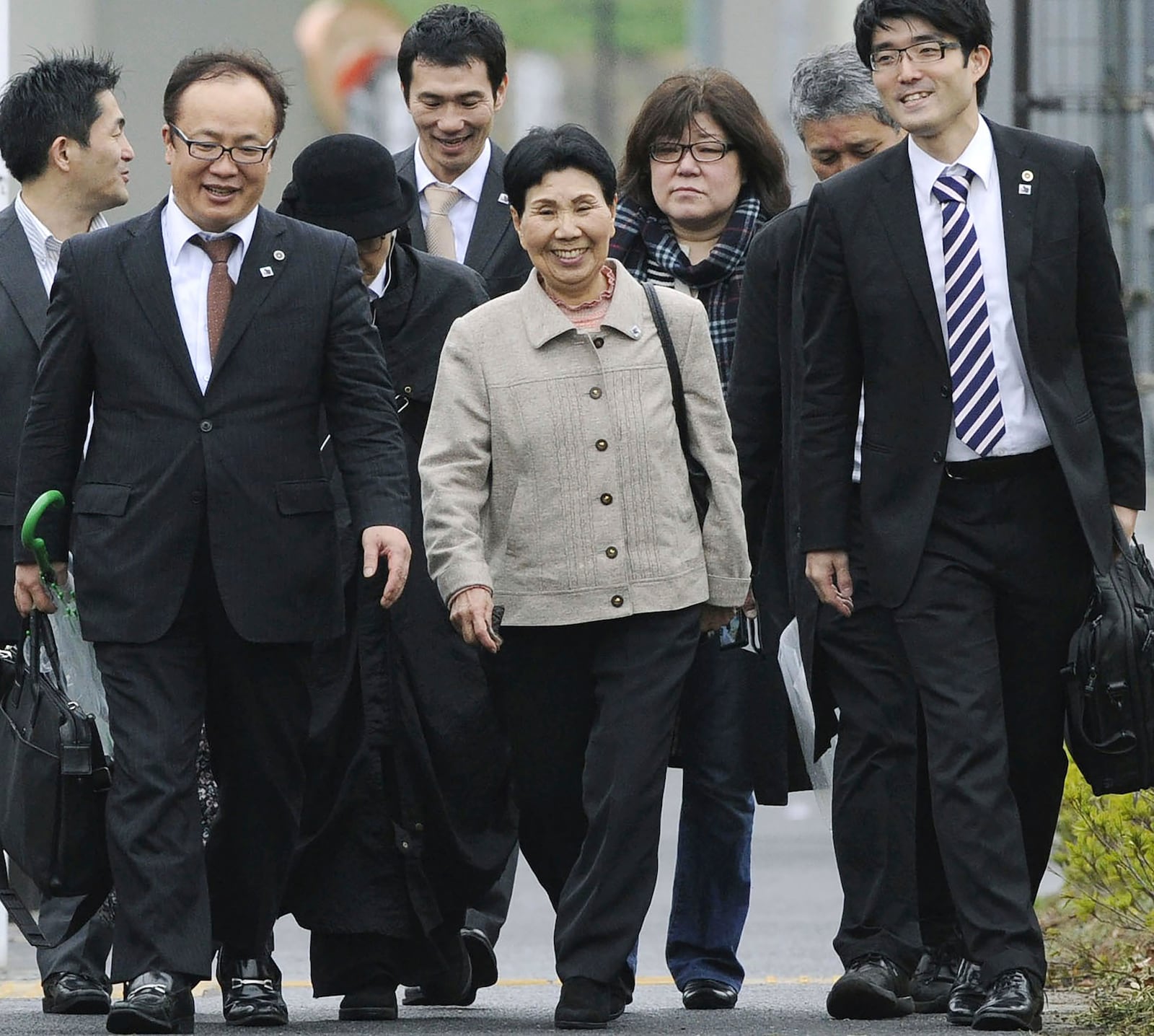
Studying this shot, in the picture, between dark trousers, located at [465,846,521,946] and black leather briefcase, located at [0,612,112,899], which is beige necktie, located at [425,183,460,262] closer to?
dark trousers, located at [465,846,521,946]

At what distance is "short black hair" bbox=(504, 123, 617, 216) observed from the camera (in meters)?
6.50

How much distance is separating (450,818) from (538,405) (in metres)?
1.05

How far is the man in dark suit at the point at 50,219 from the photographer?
23.4 feet

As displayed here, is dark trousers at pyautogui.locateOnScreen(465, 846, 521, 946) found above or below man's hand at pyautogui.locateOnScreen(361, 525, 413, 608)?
below

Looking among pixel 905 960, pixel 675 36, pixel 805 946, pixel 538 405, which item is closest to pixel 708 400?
pixel 538 405

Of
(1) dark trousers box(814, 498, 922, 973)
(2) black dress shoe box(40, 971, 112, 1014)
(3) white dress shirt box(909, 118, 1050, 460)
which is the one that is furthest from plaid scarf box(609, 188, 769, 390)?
(2) black dress shoe box(40, 971, 112, 1014)

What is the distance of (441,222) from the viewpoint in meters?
7.81

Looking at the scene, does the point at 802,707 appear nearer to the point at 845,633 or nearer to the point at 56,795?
the point at 845,633

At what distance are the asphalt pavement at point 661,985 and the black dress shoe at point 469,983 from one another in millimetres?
36

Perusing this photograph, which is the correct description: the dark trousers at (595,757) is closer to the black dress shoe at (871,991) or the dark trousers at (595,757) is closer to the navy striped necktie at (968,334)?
the black dress shoe at (871,991)

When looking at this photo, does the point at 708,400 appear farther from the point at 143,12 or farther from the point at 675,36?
the point at 675,36

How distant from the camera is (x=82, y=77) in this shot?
7.49 meters

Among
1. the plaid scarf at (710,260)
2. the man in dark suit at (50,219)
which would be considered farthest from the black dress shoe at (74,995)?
the plaid scarf at (710,260)

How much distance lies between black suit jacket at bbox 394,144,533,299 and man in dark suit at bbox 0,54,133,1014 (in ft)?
2.63
